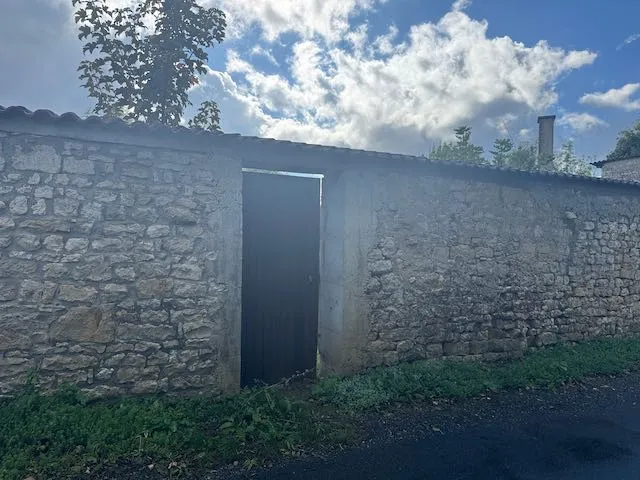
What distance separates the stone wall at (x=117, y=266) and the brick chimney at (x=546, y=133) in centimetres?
1303

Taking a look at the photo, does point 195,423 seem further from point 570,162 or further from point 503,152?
point 570,162

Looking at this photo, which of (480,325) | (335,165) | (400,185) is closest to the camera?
(335,165)

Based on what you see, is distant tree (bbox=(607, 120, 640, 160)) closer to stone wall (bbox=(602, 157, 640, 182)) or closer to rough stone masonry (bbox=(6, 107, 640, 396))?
stone wall (bbox=(602, 157, 640, 182))

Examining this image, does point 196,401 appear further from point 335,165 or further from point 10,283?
point 335,165

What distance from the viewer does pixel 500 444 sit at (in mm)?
4203

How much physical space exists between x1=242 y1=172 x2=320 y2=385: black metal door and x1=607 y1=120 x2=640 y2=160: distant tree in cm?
2175

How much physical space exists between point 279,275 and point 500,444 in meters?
3.15

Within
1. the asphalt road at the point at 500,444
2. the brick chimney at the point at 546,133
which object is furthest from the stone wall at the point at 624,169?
the asphalt road at the point at 500,444

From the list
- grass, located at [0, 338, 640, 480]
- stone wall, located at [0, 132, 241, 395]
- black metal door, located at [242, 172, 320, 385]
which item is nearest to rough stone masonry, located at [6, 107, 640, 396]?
stone wall, located at [0, 132, 241, 395]

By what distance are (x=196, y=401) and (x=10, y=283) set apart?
7.05 feet

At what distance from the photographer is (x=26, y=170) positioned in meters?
4.16

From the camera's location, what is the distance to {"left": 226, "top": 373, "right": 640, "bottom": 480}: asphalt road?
12.0ft

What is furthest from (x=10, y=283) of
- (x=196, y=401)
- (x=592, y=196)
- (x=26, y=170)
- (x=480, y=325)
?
(x=592, y=196)

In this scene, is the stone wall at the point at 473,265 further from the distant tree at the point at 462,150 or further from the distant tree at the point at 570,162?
the distant tree at the point at 570,162
